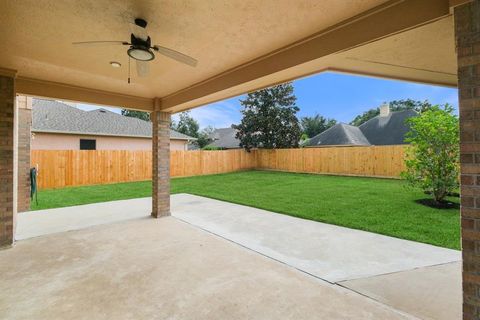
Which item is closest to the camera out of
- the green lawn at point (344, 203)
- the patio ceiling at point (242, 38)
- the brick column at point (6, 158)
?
the patio ceiling at point (242, 38)

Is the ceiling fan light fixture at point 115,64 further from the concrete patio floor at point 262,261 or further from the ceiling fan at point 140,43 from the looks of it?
the concrete patio floor at point 262,261

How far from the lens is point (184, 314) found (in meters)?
2.40

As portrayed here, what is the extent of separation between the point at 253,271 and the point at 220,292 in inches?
24.8

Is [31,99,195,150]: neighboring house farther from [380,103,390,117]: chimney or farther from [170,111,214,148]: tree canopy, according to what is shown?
[380,103,390,117]: chimney

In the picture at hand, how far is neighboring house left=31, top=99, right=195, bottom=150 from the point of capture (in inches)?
526

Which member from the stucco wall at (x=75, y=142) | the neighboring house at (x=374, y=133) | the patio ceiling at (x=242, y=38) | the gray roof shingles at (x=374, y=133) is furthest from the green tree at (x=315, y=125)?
the patio ceiling at (x=242, y=38)

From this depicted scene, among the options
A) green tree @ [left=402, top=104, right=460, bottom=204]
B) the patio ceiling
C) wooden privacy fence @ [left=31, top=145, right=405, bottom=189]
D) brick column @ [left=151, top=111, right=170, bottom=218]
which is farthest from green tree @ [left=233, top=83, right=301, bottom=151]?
the patio ceiling

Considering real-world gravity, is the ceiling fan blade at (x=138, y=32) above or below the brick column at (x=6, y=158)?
above

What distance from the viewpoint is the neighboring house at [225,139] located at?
89.4ft

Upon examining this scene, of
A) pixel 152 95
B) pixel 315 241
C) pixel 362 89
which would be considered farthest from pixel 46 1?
pixel 362 89

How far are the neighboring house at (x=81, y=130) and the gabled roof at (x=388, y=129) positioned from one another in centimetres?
1690

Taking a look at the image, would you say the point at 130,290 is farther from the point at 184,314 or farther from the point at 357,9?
the point at 357,9

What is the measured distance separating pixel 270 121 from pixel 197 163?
6.71 metres

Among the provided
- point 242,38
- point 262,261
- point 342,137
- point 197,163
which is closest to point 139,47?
point 242,38
